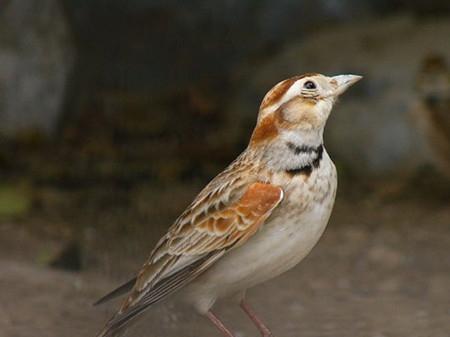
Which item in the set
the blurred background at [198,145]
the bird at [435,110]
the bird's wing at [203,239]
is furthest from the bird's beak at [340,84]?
the bird at [435,110]

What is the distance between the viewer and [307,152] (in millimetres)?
6688

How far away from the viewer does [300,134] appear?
6734 mm

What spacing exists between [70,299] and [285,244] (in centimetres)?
254

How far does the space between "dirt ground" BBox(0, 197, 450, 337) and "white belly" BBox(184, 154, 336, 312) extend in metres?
0.70

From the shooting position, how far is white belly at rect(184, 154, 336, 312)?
658 centimetres

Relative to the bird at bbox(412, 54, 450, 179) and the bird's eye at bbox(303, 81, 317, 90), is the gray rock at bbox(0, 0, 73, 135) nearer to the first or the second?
the bird at bbox(412, 54, 450, 179)

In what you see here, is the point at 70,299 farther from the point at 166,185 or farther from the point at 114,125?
the point at 114,125

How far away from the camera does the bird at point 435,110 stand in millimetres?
10508

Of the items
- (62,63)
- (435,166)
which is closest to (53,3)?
(62,63)

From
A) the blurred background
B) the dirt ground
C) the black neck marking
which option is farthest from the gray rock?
the black neck marking

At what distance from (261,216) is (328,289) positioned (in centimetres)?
292

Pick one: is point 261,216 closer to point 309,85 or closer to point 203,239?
point 203,239

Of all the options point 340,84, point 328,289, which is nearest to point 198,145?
point 328,289

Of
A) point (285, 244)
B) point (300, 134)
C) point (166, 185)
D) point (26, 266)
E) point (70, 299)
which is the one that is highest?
point (166, 185)
